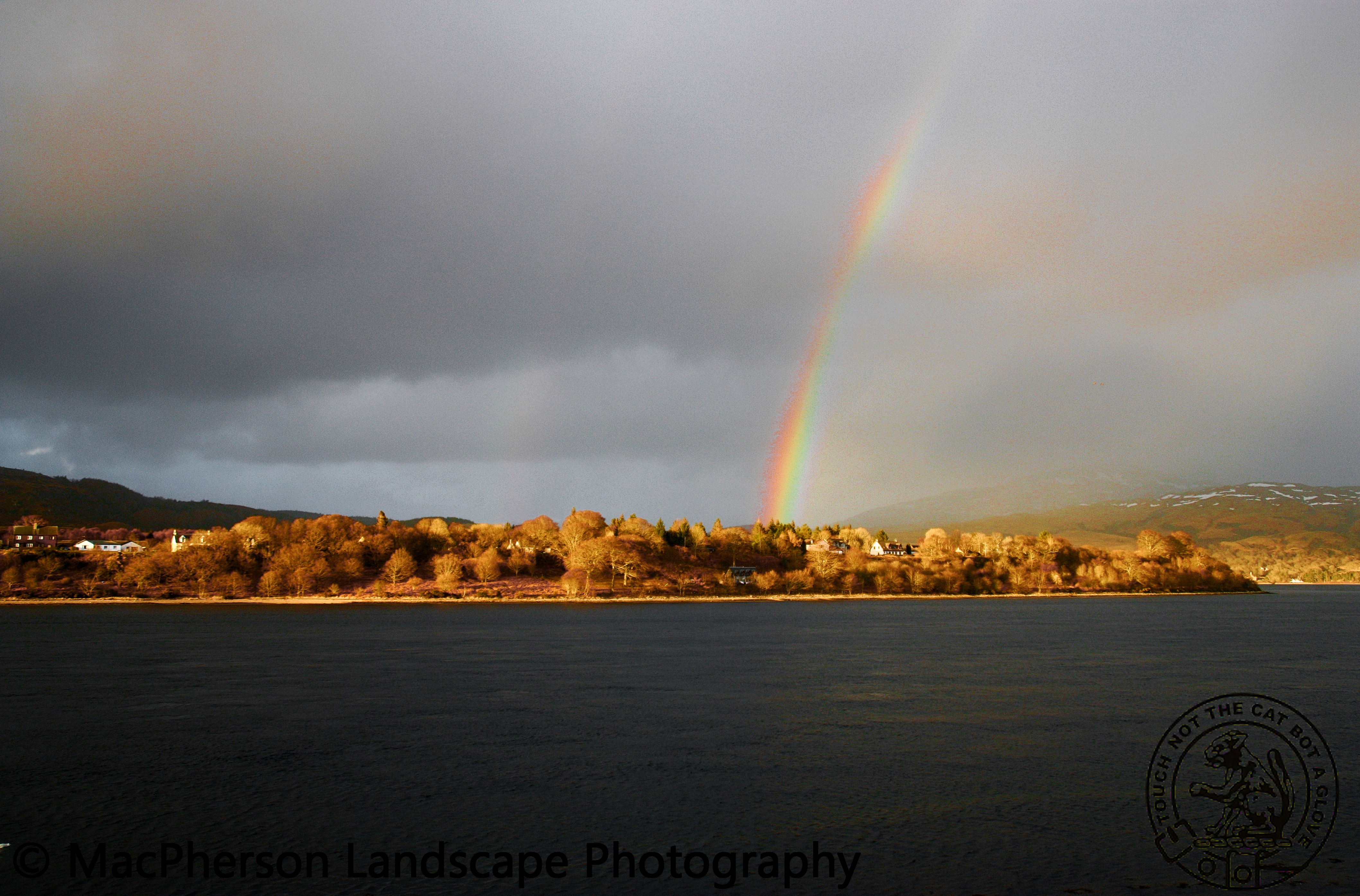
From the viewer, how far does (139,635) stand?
10812 cm

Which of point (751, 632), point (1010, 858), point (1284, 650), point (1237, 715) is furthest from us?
point (751, 632)

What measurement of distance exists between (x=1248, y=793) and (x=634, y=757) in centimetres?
2094

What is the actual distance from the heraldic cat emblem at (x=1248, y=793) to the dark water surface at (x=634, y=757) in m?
1.82

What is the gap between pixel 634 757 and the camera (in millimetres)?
35000

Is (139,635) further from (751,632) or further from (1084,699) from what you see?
(1084,699)

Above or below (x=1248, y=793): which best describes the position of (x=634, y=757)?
Answer: above

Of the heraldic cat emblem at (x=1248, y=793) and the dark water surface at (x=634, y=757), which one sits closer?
the dark water surface at (x=634, y=757)

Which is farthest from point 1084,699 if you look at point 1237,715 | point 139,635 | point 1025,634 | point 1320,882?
point 139,635

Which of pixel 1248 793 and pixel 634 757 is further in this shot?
pixel 634 757

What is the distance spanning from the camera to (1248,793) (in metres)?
28.7

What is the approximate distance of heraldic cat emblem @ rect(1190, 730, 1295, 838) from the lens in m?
25.8

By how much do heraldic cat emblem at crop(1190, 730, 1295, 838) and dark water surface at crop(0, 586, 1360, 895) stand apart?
5.97 feet

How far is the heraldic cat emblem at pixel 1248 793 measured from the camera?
25.8 meters

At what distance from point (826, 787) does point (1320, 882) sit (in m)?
13.6
